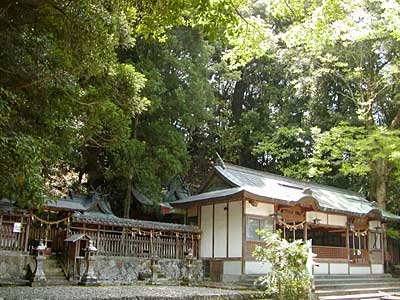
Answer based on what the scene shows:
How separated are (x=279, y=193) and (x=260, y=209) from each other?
1540mm

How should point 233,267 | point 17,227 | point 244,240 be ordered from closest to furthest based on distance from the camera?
point 17,227, point 244,240, point 233,267

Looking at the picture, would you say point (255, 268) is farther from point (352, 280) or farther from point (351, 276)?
point (351, 276)

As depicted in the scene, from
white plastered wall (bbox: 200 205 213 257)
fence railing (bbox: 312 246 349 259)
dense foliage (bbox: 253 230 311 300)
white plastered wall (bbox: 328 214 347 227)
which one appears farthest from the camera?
white plastered wall (bbox: 328 214 347 227)

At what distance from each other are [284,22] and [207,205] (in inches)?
739

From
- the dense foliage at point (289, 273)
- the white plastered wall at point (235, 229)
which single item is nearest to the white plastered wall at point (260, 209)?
the white plastered wall at point (235, 229)

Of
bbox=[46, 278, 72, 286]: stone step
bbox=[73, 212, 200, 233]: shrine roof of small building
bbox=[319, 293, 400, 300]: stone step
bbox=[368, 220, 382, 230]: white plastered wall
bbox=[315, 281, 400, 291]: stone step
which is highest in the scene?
bbox=[368, 220, 382, 230]: white plastered wall

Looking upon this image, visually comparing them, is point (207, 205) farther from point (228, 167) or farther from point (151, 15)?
point (151, 15)

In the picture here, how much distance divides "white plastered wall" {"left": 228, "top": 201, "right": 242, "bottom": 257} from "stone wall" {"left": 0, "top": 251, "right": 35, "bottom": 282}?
714 centimetres

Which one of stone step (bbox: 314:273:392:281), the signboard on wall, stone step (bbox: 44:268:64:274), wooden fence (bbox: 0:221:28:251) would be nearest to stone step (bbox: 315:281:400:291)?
stone step (bbox: 314:273:392:281)

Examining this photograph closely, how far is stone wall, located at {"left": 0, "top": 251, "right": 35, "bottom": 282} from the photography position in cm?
1334

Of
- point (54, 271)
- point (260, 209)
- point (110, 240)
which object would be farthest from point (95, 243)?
point (260, 209)

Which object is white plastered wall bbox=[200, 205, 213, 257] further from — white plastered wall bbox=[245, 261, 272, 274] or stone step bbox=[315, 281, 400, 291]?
stone step bbox=[315, 281, 400, 291]

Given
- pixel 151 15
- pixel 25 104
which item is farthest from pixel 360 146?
pixel 25 104

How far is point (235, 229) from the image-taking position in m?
16.3
